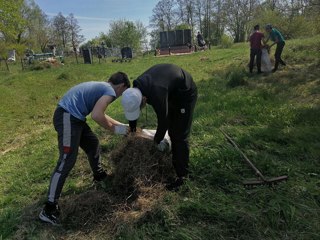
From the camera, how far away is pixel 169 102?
3600 mm

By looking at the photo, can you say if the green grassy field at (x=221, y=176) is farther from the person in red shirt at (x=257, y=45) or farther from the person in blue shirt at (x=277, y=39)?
the person in red shirt at (x=257, y=45)

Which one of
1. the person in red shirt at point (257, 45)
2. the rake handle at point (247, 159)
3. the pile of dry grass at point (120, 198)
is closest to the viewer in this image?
the pile of dry grass at point (120, 198)

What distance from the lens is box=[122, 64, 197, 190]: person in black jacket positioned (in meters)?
3.12

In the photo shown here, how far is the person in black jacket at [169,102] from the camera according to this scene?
10.2 feet

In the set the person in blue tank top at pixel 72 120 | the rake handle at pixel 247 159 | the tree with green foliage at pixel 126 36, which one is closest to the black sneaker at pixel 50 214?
the person in blue tank top at pixel 72 120

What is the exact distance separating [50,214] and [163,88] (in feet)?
6.02

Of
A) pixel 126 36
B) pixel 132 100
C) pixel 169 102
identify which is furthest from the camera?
pixel 126 36

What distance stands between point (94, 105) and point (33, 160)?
8.67ft

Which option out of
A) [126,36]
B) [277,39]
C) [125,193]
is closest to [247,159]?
[125,193]

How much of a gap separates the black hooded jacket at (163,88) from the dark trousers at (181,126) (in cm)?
1

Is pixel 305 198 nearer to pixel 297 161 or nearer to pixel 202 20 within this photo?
pixel 297 161

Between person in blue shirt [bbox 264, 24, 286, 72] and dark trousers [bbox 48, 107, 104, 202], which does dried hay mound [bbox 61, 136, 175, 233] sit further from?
person in blue shirt [bbox 264, 24, 286, 72]

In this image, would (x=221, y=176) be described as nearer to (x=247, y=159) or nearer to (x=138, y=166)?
(x=247, y=159)

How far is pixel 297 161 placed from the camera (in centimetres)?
404
